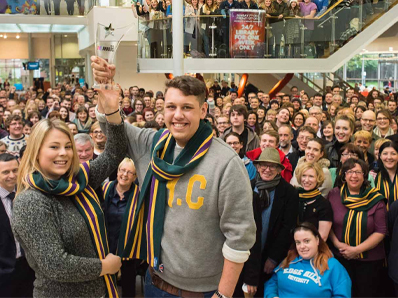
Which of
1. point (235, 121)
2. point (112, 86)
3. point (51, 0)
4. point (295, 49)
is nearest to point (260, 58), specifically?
point (295, 49)

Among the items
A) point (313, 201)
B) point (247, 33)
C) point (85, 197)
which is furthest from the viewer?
point (247, 33)

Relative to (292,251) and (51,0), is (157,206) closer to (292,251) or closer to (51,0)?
(292,251)

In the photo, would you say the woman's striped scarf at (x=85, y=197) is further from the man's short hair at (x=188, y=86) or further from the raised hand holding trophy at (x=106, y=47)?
the man's short hair at (x=188, y=86)

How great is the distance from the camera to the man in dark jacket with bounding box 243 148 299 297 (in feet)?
12.2

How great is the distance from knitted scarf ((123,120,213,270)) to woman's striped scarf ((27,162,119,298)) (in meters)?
0.13

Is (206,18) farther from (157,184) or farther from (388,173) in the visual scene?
(157,184)

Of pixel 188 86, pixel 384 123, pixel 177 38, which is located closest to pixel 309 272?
pixel 188 86

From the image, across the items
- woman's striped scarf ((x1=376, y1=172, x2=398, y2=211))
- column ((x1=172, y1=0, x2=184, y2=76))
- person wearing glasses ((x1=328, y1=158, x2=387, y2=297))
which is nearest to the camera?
person wearing glasses ((x1=328, y1=158, x2=387, y2=297))

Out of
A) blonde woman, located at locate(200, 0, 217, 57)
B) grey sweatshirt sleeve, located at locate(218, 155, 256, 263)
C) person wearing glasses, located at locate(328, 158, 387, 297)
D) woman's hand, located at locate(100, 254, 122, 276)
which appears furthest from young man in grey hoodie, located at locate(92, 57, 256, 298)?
blonde woman, located at locate(200, 0, 217, 57)

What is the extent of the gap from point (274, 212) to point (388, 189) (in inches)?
48.6

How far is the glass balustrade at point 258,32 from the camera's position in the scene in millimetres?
11523

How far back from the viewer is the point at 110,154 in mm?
2221

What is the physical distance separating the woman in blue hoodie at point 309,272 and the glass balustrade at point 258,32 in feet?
28.0

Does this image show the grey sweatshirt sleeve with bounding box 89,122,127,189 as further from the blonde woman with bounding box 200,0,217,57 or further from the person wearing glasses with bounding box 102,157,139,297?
the blonde woman with bounding box 200,0,217,57
